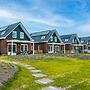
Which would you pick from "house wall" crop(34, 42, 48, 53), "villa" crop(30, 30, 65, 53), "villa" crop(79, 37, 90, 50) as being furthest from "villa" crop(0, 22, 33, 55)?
"villa" crop(79, 37, 90, 50)

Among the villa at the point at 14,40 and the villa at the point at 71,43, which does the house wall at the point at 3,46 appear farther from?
the villa at the point at 71,43

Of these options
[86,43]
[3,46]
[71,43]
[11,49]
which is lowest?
[11,49]

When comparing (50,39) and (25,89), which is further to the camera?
(50,39)

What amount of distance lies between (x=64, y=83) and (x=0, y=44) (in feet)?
102

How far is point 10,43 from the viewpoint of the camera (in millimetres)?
40656

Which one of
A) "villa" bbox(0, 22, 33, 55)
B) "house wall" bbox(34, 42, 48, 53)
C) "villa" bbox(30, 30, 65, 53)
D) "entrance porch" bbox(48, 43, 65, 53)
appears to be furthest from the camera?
"entrance porch" bbox(48, 43, 65, 53)

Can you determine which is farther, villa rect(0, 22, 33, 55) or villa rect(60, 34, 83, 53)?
villa rect(60, 34, 83, 53)

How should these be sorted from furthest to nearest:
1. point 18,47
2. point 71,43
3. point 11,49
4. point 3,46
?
1. point 71,43
2. point 18,47
3. point 11,49
4. point 3,46

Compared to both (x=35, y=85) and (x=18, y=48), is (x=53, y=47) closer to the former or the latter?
(x=18, y=48)

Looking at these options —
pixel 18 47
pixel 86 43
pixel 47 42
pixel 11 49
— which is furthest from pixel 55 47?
pixel 86 43

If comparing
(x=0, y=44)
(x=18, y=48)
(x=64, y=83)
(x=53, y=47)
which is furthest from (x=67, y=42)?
(x=64, y=83)

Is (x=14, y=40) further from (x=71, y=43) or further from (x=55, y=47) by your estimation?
(x=71, y=43)

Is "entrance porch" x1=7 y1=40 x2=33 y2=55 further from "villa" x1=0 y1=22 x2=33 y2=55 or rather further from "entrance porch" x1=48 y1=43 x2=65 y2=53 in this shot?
"entrance porch" x1=48 y1=43 x2=65 y2=53

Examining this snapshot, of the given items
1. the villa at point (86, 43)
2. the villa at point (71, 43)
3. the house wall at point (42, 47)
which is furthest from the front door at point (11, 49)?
the villa at point (86, 43)
